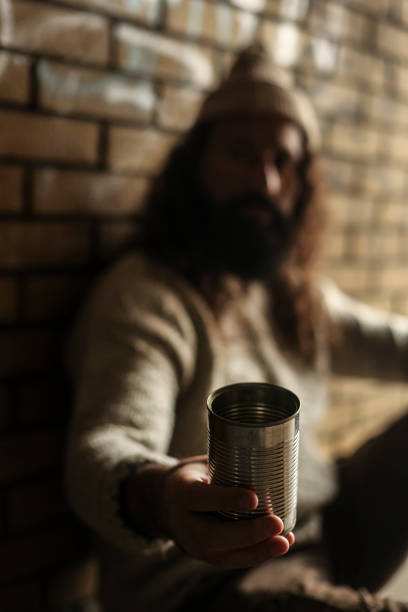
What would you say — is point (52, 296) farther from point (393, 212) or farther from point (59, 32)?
point (393, 212)

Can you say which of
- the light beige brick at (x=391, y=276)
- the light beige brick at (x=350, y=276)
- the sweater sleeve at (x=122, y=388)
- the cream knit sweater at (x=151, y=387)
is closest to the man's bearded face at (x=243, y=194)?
the cream knit sweater at (x=151, y=387)

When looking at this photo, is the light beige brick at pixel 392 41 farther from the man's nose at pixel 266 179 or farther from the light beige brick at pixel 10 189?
the light beige brick at pixel 10 189

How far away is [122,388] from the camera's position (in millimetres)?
845

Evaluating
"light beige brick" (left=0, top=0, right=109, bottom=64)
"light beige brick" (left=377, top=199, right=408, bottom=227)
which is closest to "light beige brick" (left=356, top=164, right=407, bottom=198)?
"light beige brick" (left=377, top=199, right=408, bottom=227)

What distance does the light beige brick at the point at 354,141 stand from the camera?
5.69 ft

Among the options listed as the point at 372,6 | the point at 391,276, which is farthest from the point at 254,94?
the point at 391,276

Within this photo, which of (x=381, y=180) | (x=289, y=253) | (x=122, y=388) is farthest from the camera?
(x=381, y=180)

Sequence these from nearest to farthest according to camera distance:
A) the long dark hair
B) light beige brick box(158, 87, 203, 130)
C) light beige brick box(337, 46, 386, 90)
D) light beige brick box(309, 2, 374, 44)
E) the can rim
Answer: the can rim < the long dark hair < light beige brick box(158, 87, 203, 130) < light beige brick box(309, 2, 374, 44) < light beige brick box(337, 46, 386, 90)

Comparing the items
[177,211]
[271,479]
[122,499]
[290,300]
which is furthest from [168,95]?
[271,479]

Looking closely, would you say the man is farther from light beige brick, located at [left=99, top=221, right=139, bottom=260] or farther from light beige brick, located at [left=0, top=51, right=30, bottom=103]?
light beige brick, located at [left=0, top=51, right=30, bottom=103]

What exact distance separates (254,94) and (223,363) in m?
0.56

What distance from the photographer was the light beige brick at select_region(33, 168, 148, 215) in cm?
112

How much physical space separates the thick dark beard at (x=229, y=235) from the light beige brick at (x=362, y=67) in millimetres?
725

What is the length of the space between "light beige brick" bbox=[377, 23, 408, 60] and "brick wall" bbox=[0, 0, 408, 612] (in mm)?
302
